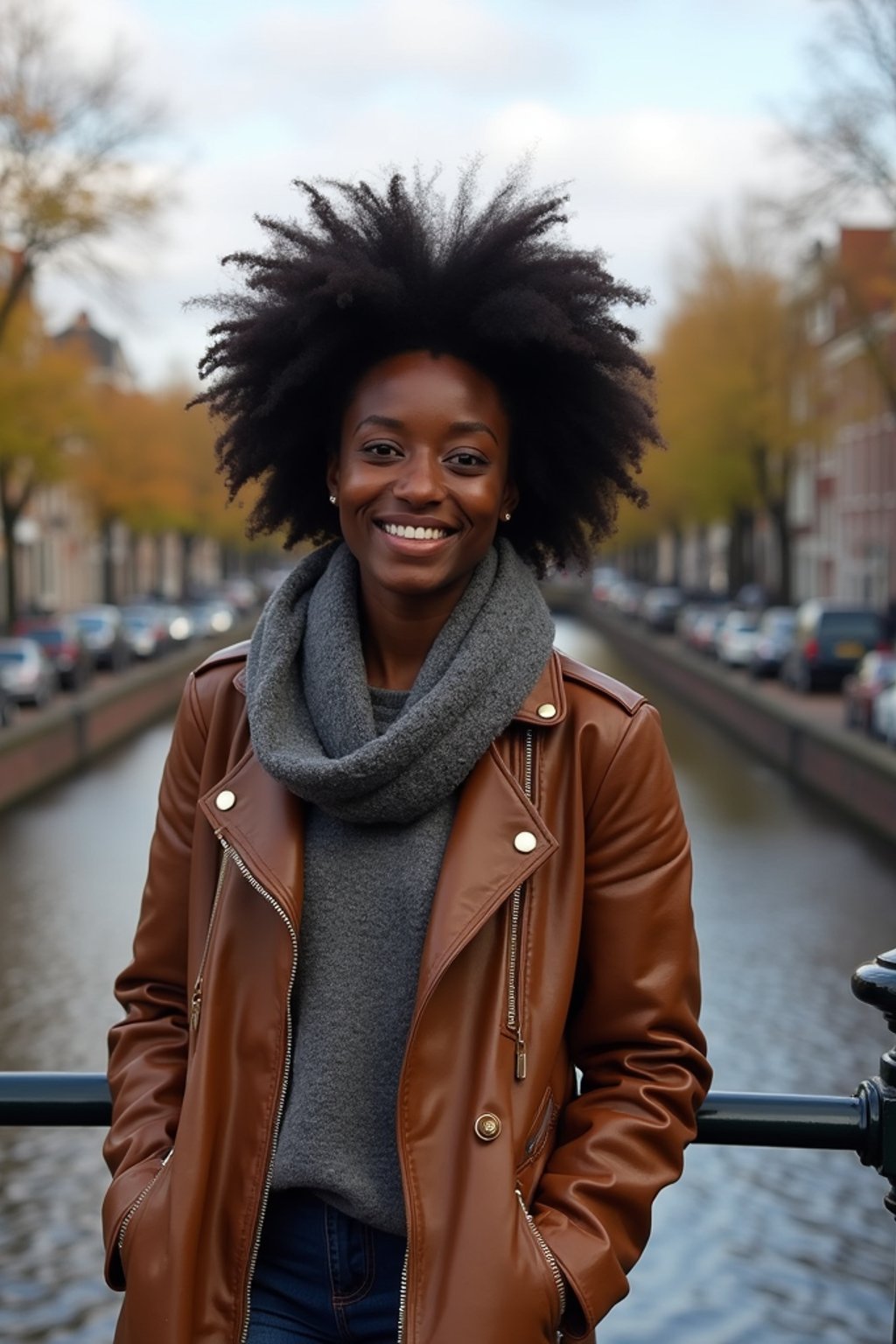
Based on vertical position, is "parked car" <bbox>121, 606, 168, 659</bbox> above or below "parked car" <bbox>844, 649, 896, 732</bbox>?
below

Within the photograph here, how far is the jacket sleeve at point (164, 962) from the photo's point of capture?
7.91 feet

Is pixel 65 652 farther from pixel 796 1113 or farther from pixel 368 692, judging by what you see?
pixel 796 1113

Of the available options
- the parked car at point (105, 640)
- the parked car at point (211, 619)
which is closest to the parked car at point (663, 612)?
the parked car at point (211, 619)

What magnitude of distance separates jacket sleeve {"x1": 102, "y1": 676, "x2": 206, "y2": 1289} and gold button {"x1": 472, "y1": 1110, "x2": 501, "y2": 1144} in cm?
45

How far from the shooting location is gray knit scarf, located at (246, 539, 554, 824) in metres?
2.26

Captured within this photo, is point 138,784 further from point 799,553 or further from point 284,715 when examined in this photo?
point 799,553

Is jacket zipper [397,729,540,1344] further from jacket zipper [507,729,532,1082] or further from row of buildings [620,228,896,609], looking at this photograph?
row of buildings [620,228,896,609]

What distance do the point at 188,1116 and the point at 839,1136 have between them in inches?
29.7

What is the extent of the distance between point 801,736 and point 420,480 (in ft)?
71.0

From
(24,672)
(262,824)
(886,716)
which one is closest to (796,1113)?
(262,824)

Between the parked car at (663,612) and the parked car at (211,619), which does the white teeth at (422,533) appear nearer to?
the parked car at (211,619)

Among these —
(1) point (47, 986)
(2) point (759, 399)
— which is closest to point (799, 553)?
(2) point (759, 399)

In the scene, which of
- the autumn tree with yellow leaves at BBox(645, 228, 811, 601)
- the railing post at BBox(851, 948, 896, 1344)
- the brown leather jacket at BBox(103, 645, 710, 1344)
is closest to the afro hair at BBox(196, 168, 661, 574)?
the brown leather jacket at BBox(103, 645, 710, 1344)

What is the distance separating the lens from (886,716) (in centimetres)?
2123
